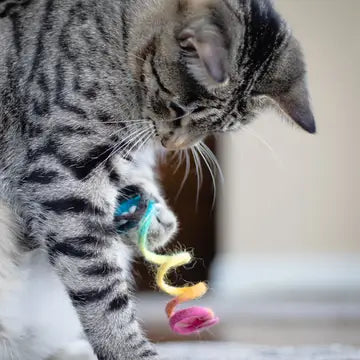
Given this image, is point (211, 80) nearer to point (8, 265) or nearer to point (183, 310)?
point (183, 310)

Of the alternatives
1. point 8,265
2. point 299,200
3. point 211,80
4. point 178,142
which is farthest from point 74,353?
point 299,200

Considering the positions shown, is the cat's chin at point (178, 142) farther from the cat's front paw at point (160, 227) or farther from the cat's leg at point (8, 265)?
the cat's leg at point (8, 265)

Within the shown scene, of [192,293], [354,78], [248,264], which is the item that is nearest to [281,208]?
[248,264]

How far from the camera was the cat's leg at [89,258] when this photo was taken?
1052mm

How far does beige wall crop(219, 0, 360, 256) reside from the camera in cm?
271

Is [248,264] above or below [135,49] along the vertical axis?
below

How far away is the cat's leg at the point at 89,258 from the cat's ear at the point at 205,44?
0.23m

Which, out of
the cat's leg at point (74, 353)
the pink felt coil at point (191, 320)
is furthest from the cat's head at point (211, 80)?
the cat's leg at point (74, 353)

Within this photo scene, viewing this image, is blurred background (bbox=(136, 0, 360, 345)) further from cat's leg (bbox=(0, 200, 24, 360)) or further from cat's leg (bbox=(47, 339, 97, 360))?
cat's leg (bbox=(0, 200, 24, 360))

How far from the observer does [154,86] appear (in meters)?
1.10

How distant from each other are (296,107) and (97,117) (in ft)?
1.06

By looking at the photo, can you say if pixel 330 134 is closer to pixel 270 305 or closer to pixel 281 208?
pixel 281 208

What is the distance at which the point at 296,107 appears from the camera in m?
1.11

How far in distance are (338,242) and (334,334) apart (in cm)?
58
